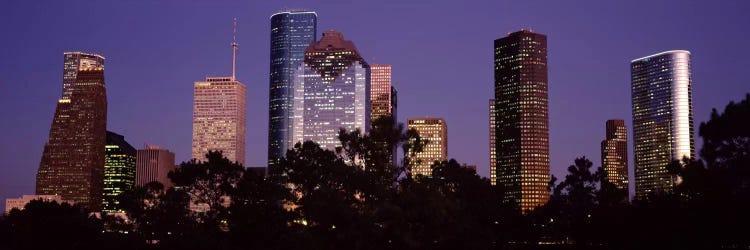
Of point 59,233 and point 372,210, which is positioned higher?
point 372,210

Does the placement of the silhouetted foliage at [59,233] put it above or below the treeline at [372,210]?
below

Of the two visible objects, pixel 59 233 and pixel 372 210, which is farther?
pixel 59 233

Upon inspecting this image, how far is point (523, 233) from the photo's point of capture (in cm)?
7281

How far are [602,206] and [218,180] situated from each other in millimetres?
27610

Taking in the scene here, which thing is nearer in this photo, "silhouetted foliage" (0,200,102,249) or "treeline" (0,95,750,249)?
"treeline" (0,95,750,249)

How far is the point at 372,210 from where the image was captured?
124ft

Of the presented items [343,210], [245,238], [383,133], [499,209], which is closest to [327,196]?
[343,210]

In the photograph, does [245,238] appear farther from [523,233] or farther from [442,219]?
[523,233]

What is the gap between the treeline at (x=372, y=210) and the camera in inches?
1387

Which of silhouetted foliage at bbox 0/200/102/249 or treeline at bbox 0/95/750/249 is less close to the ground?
treeline at bbox 0/95/750/249

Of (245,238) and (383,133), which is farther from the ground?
(383,133)

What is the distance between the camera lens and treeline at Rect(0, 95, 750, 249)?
35.2 metres

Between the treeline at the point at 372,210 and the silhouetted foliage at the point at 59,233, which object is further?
the silhouetted foliage at the point at 59,233

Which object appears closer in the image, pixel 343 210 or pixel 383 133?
pixel 343 210
